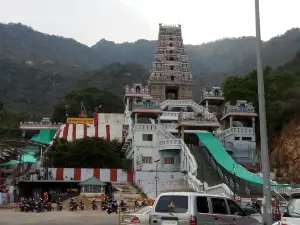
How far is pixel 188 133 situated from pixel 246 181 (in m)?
14.7

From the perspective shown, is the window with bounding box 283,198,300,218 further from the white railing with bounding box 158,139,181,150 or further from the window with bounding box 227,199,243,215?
the white railing with bounding box 158,139,181,150

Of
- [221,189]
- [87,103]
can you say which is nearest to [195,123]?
[221,189]

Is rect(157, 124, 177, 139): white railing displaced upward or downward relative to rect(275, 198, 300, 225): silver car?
upward

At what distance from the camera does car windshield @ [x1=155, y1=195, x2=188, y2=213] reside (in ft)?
41.7

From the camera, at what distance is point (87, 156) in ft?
172

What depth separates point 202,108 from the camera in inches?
2518

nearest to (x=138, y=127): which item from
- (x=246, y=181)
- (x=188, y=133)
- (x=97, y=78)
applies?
(x=188, y=133)

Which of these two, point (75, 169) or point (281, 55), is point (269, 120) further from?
point (281, 55)

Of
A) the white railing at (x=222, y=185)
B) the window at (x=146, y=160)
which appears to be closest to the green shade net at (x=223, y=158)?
the white railing at (x=222, y=185)

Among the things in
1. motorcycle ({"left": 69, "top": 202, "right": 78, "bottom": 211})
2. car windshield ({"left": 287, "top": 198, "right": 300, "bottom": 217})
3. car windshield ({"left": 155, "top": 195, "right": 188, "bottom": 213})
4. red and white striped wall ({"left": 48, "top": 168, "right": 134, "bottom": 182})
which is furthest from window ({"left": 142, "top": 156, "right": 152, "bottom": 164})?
car windshield ({"left": 287, "top": 198, "right": 300, "bottom": 217})

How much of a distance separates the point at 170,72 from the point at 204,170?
30.2 m

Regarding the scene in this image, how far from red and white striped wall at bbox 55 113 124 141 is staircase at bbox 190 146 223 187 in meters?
18.0

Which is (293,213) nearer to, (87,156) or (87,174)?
(87,174)

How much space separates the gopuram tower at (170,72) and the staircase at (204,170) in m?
21.1
